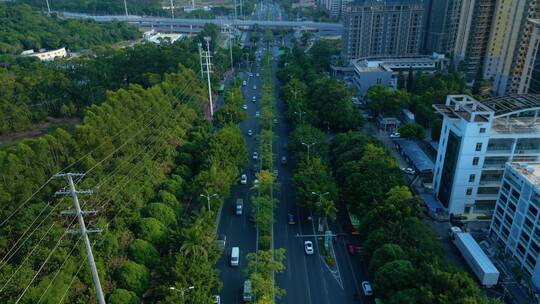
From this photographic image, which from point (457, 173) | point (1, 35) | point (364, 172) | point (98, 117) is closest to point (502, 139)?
point (457, 173)

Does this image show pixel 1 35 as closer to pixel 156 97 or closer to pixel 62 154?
pixel 156 97

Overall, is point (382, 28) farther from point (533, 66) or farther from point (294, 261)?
point (294, 261)

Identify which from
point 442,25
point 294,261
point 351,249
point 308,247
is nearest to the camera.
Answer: point 294,261

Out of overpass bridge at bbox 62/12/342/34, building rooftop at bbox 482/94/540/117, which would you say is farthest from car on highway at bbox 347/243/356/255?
overpass bridge at bbox 62/12/342/34

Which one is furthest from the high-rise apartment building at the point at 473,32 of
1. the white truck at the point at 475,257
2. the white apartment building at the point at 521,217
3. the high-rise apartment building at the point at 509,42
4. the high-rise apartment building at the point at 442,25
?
the white truck at the point at 475,257

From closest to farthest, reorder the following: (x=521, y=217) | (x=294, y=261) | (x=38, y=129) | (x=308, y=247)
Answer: (x=521, y=217)
(x=294, y=261)
(x=308, y=247)
(x=38, y=129)

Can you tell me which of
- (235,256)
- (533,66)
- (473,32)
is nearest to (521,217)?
(235,256)

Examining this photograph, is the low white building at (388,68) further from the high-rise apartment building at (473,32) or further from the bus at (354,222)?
the bus at (354,222)
